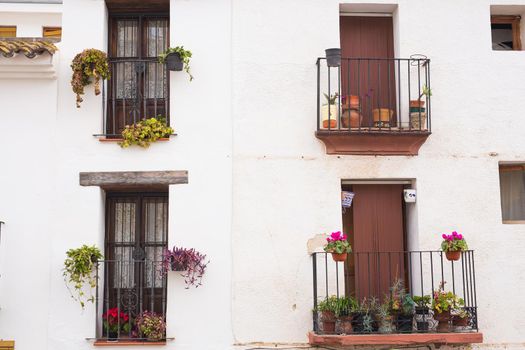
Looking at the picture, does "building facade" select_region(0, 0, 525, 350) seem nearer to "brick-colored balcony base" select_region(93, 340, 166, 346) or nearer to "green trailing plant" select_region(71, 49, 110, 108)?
"brick-colored balcony base" select_region(93, 340, 166, 346)

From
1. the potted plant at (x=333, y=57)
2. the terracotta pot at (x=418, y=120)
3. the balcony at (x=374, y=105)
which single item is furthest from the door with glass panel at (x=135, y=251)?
the terracotta pot at (x=418, y=120)

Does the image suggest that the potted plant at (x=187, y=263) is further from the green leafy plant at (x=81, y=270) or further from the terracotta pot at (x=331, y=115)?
the terracotta pot at (x=331, y=115)

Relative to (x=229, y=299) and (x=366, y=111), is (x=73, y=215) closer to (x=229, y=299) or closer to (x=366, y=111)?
(x=229, y=299)

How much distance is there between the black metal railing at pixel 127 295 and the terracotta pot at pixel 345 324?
2.43 metres

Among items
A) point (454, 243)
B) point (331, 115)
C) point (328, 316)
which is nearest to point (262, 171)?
point (331, 115)

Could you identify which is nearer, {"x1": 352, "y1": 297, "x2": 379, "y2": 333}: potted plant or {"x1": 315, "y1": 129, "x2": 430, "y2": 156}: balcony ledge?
{"x1": 352, "y1": 297, "x2": 379, "y2": 333}: potted plant

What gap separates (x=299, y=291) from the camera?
11.1 m

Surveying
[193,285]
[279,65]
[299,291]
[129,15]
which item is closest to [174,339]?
[193,285]

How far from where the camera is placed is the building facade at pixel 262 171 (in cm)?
1102

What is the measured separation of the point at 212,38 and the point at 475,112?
3975mm

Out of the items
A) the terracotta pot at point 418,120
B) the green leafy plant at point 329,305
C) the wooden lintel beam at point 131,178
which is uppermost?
the terracotta pot at point 418,120

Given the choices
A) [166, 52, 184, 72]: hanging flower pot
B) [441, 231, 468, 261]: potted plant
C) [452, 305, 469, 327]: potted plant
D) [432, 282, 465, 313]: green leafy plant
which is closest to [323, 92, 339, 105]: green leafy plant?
[166, 52, 184, 72]: hanging flower pot

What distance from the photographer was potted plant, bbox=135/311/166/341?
1082cm

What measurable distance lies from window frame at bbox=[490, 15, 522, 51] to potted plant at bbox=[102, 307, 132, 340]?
711 cm
